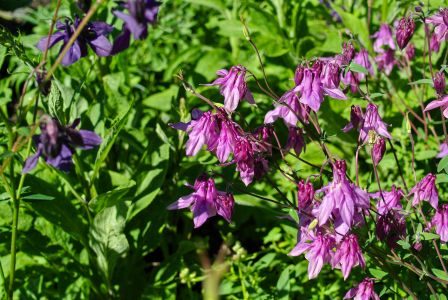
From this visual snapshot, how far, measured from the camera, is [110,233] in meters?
2.43

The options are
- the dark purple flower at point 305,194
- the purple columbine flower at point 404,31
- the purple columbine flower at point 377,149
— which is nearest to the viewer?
the dark purple flower at point 305,194

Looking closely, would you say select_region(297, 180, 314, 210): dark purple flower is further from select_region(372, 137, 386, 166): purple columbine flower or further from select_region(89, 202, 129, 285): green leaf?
select_region(89, 202, 129, 285): green leaf

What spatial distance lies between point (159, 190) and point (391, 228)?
105 cm

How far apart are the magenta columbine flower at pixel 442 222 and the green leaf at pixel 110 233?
1116mm

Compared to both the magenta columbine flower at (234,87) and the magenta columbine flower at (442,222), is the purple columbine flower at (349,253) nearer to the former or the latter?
the magenta columbine flower at (442,222)

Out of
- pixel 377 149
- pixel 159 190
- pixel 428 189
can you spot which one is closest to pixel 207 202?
pixel 377 149

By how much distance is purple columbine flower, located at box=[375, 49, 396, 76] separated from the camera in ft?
9.45

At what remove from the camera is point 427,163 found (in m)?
2.69

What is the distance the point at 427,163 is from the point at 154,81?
5.81 ft

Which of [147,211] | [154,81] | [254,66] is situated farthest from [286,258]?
[154,81]

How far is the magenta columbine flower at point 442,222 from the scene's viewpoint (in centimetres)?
188

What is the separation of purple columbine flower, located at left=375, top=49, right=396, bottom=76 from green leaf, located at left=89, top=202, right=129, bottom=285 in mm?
1301

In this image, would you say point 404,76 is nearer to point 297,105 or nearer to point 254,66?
point 254,66

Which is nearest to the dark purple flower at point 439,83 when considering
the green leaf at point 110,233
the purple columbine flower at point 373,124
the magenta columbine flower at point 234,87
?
the purple columbine flower at point 373,124
